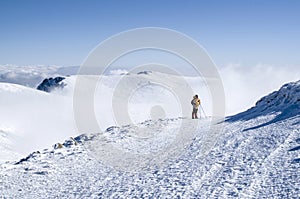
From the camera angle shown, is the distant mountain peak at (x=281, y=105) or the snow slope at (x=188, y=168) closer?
the snow slope at (x=188, y=168)

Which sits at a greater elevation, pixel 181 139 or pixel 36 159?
pixel 181 139

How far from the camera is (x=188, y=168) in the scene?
16.3 meters

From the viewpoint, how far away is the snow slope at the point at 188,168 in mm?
13477

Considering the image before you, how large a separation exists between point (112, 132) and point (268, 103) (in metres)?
13.9

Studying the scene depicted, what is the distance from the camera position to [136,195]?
13.6m

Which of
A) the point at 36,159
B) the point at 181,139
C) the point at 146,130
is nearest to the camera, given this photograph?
the point at 36,159

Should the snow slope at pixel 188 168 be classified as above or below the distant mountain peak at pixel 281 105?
below

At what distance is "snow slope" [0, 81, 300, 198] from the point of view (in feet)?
44.2

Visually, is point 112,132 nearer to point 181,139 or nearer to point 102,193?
point 181,139

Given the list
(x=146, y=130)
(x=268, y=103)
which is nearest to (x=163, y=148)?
(x=146, y=130)

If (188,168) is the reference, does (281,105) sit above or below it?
above

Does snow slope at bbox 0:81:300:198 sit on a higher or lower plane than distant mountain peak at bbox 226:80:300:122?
lower

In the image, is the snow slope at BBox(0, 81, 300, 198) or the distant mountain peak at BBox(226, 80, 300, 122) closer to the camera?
the snow slope at BBox(0, 81, 300, 198)

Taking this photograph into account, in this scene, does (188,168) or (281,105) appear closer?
(188,168)
